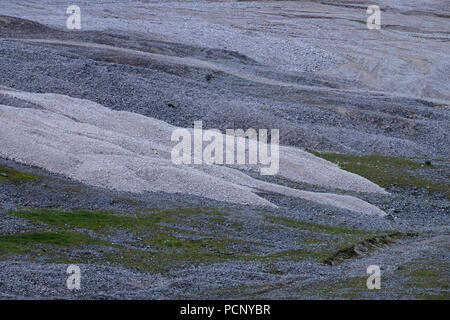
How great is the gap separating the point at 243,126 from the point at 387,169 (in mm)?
16661

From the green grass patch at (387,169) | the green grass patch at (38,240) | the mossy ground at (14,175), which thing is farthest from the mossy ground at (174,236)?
the green grass patch at (387,169)

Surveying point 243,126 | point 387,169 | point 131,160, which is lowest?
point 387,169

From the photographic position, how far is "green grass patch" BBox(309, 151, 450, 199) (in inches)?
2608

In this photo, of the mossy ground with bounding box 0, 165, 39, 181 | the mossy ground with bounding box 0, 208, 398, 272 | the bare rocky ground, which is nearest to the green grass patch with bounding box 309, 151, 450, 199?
the bare rocky ground

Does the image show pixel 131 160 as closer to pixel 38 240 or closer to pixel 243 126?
pixel 38 240

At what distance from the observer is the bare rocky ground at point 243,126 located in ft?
117

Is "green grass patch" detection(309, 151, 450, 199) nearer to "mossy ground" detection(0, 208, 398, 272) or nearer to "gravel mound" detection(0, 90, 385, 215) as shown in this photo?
"gravel mound" detection(0, 90, 385, 215)

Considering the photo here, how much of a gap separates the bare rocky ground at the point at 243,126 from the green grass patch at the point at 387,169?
248 millimetres

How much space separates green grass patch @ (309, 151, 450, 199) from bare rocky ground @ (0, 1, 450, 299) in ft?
0.81

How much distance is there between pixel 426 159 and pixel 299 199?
25381 millimetres

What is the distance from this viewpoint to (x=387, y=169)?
7000 centimetres

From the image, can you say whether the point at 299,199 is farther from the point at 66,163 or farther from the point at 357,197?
the point at 66,163

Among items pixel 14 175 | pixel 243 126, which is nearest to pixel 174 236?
pixel 14 175

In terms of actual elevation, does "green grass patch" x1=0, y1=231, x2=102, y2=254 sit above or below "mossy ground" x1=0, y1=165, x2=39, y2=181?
below
